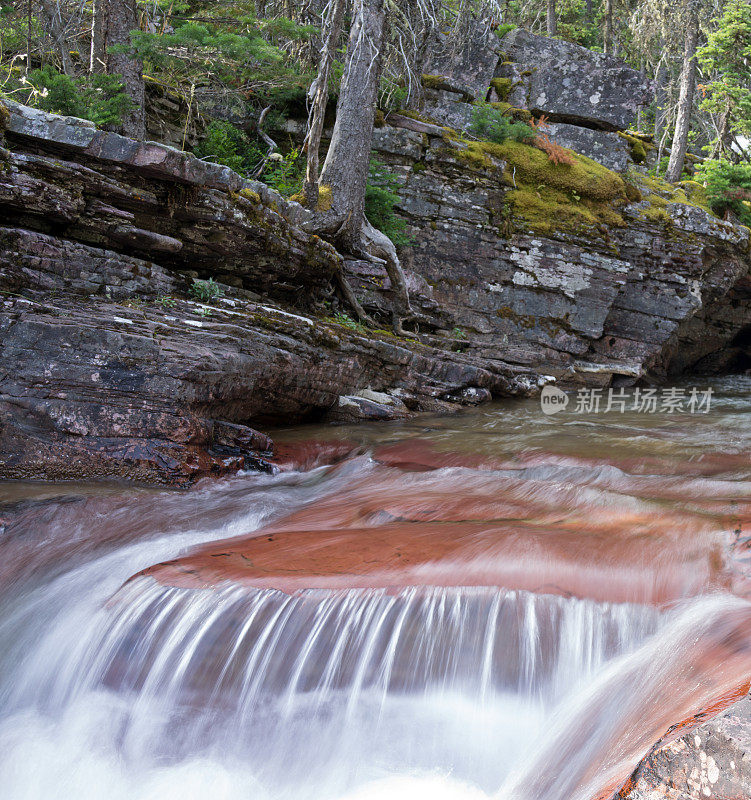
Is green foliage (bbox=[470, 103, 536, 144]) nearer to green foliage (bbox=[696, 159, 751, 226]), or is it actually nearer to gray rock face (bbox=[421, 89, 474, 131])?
gray rock face (bbox=[421, 89, 474, 131])

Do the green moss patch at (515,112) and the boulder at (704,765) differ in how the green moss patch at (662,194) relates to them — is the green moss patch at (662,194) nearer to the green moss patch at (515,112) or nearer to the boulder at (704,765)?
the green moss patch at (515,112)

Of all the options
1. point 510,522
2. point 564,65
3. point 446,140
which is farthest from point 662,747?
point 564,65

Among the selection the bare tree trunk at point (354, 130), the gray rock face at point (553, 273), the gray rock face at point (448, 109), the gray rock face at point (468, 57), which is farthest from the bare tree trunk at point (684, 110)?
the bare tree trunk at point (354, 130)

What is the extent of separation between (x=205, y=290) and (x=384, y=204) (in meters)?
5.49

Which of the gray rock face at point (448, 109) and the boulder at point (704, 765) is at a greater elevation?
the gray rock face at point (448, 109)

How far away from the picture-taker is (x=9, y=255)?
250 inches

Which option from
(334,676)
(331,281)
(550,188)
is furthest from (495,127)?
(334,676)

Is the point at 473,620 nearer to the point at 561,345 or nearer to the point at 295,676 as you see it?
the point at 295,676

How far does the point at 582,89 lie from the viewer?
52.3 ft

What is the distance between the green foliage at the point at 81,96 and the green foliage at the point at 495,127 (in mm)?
8225

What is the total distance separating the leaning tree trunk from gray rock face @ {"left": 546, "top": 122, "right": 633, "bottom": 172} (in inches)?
262

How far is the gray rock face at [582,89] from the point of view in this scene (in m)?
15.8

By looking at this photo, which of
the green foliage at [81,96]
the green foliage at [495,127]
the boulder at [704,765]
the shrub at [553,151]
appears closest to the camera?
the boulder at [704,765]

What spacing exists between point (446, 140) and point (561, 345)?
5.33 m
